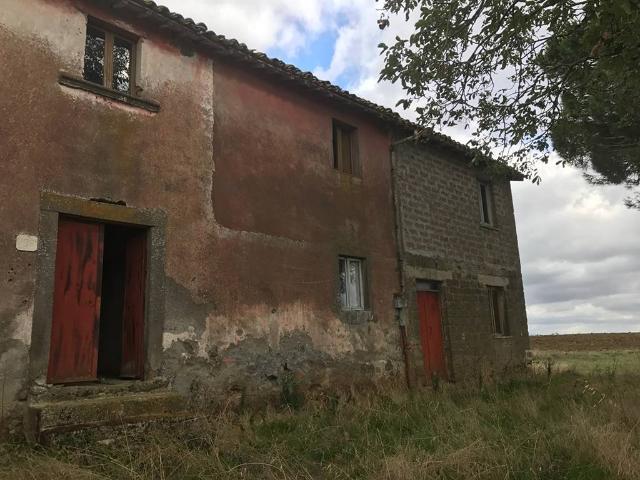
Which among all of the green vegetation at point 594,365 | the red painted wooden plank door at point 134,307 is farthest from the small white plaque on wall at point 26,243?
the green vegetation at point 594,365

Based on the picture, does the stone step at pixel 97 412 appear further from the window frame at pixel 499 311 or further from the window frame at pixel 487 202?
the window frame at pixel 487 202

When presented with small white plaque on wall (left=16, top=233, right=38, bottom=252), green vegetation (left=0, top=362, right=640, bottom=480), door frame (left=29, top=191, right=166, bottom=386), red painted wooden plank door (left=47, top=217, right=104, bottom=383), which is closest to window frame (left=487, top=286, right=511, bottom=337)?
green vegetation (left=0, top=362, right=640, bottom=480)

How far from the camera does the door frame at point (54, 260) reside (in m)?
5.98

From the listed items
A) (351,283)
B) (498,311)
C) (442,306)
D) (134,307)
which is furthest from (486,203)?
(134,307)

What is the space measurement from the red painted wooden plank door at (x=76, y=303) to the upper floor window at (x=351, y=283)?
4.46 metres

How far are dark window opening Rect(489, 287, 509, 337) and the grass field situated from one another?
5.48m

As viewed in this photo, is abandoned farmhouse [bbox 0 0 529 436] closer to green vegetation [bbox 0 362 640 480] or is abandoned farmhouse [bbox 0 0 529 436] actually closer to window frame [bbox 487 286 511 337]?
green vegetation [bbox 0 362 640 480]

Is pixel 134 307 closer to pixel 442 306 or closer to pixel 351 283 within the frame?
pixel 351 283

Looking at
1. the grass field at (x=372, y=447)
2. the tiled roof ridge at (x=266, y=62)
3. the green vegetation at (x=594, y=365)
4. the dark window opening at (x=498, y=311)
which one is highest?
the tiled roof ridge at (x=266, y=62)

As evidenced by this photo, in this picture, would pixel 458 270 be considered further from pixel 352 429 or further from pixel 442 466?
pixel 442 466

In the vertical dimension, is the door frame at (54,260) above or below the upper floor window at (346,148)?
below

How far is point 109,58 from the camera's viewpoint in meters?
7.28

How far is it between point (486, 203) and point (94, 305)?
35.4 ft

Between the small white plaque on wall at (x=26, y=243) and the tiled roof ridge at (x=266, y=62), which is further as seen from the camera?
the tiled roof ridge at (x=266, y=62)
